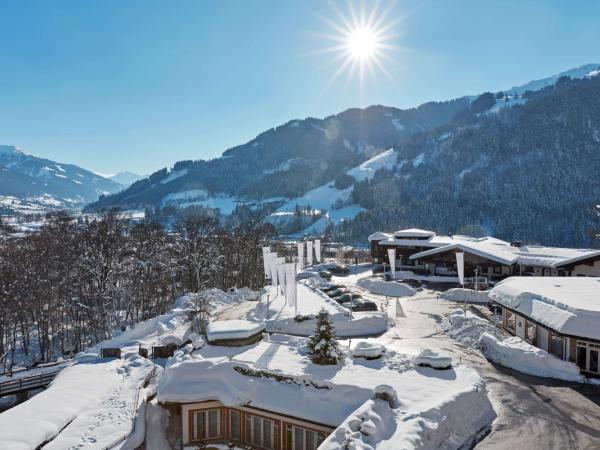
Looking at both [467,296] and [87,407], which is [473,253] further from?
[87,407]

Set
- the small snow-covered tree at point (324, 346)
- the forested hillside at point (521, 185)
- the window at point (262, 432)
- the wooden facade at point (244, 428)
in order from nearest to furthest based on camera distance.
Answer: the wooden facade at point (244, 428) < the window at point (262, 432) < the small snow-covered tree at point (324, 346) < the forested hillside at point (521, 185)

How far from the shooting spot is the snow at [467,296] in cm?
3747

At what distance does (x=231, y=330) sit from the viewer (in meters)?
19.6

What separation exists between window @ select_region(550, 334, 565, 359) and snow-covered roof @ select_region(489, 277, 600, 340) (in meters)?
1.21

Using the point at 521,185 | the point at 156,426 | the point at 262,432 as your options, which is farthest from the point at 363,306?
the point at 521,185

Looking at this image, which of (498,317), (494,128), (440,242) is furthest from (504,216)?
(498,317)

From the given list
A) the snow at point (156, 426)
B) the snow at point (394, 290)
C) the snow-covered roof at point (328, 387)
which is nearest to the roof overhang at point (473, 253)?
the snow at point (394, 290)

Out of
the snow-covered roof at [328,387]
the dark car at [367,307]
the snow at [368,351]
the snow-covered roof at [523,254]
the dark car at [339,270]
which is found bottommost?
the dark car at [339,270]

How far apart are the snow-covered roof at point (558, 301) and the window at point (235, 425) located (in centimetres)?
1691

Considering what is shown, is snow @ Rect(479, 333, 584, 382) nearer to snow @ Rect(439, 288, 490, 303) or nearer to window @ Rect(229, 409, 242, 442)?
window @ Rect(229, 409, 242, 442)

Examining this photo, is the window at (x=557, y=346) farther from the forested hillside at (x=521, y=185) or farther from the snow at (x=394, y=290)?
the forested hillside at (x=521, y=185)

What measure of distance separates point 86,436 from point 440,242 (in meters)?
54.3

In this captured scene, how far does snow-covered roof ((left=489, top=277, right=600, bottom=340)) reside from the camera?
64.1 ft

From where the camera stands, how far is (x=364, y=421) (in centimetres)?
1198
